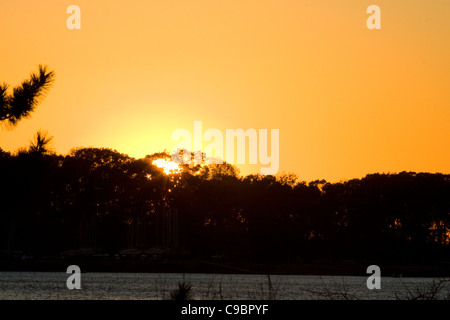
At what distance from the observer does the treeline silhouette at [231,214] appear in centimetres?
10106

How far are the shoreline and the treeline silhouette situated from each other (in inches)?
109

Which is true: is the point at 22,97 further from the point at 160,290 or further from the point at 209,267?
the point at 209,267

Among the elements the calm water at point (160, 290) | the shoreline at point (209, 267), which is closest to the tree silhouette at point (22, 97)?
the calm water at point (160, 290)

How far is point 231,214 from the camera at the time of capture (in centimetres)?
11012

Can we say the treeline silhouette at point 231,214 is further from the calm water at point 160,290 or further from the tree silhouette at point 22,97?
the tree silhouette at point 22,97

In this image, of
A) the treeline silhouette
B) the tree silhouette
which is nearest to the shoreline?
the treeline silhouette

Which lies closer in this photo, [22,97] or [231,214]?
[22,97]

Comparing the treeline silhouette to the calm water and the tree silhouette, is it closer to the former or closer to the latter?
the calm water

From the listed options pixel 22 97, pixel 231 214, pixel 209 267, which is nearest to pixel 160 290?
pixel 22 97

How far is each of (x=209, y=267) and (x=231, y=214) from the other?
1878cm

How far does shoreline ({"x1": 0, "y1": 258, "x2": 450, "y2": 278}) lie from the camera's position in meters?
92.3

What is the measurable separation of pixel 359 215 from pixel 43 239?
141ft

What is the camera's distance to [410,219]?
105250mm
